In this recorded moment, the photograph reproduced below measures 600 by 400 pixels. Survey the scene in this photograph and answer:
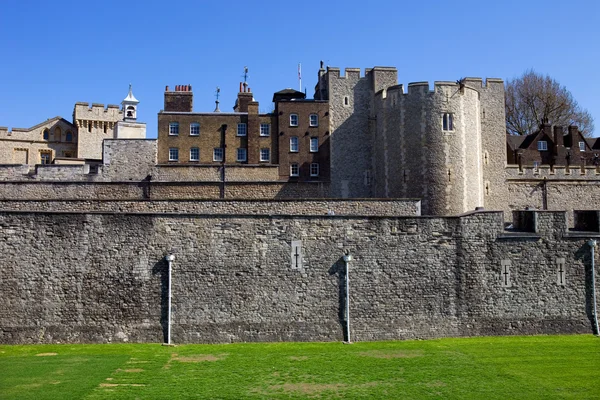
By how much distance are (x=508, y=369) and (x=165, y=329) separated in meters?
10.2

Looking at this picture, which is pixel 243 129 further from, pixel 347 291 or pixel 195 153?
pixel 347 291

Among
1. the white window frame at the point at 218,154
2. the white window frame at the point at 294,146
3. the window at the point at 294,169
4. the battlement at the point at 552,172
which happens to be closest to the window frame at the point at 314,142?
the white window frame at the point at 294,146

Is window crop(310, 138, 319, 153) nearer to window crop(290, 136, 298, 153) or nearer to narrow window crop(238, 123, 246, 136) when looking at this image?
window crop(290, 136, 298, 153)

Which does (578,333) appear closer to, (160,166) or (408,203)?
(408,203)

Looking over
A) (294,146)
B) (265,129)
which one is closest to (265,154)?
(265,129)

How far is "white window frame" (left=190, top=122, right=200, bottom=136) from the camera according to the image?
38.4 metres

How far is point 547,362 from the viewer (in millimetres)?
17859

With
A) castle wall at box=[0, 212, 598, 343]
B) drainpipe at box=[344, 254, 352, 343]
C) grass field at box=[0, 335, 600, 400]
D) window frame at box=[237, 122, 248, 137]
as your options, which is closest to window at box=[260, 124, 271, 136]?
window frame at box=[237, 122, 248, 137]

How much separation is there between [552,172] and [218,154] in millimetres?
19924

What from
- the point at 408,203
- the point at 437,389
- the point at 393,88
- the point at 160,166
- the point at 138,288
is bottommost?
the point at 437,389

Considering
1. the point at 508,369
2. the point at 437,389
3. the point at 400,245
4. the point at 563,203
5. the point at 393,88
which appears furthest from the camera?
the point at 563,203

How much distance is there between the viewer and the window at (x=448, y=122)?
106 feet

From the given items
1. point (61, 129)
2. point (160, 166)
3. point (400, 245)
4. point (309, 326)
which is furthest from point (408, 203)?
point (61, 129)

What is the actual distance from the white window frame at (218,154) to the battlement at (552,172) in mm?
16629
